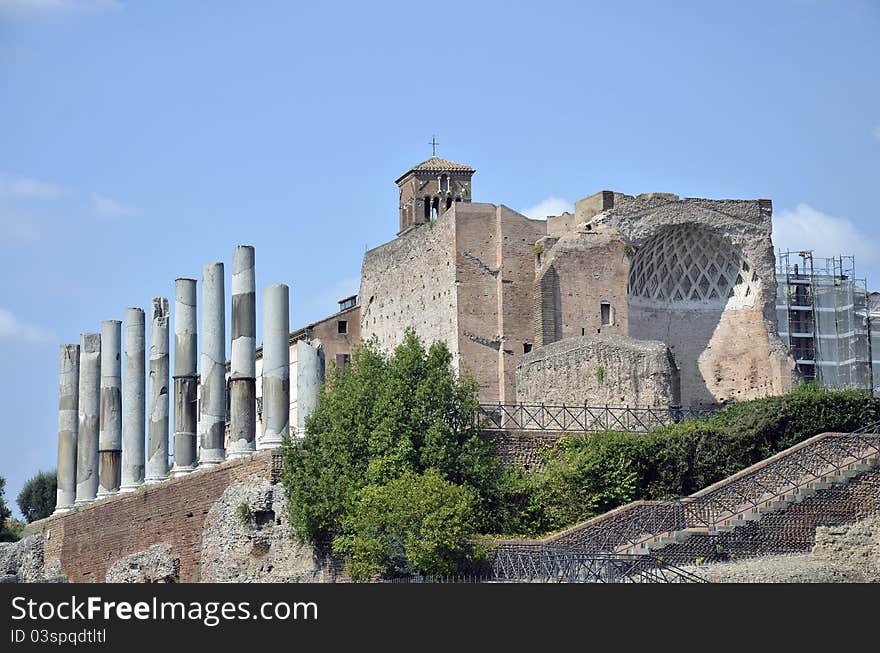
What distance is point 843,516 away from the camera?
38.0m

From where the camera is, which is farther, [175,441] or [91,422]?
[91,422]

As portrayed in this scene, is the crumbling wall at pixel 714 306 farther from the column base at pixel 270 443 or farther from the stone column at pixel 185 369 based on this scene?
the column base at pixel 270 443

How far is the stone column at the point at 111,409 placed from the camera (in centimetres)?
5319

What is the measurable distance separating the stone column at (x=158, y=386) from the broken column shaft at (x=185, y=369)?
4.92ft

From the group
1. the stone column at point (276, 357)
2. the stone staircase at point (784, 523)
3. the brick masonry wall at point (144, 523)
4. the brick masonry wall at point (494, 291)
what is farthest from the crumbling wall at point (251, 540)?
the brick masonry wall at point (494, 291)

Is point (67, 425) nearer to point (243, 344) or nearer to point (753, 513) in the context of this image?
point (243, 344)

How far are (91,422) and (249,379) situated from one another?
11118mm

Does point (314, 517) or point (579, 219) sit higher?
point (579, 219)

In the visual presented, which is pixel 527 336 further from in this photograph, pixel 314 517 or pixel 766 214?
pixel 314 517

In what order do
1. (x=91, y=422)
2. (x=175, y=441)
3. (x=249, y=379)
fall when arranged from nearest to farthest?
(x=249, y=379) < (x=175, y=441) < (x=91, y=422)

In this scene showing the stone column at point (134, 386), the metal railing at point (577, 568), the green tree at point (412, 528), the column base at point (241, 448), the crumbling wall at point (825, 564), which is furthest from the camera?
the stone column at point (134, 386)
